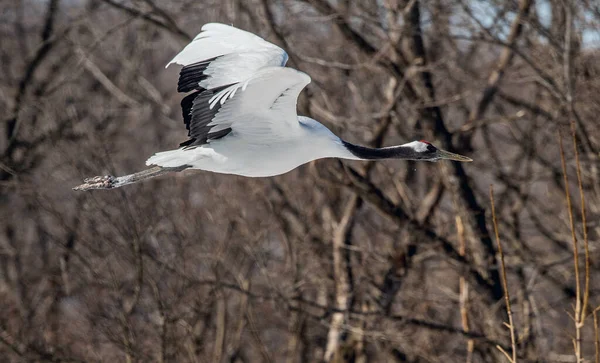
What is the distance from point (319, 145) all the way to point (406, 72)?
11.8 ft

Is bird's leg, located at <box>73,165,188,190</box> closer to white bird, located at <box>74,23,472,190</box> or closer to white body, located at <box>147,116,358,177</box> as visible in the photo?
white bird, located at <box>74,23,472,190</box>

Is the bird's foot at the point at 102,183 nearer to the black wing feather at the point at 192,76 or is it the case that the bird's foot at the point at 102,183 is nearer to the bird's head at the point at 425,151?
the black wing feather at the point at 192,76

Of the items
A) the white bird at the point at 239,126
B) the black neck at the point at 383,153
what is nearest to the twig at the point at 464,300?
the black neck at the point at 383,153

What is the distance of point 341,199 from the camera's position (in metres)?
14.8

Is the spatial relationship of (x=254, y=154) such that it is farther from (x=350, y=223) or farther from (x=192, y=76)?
(x=350, y=223)

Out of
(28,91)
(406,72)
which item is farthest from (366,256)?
(28,91)

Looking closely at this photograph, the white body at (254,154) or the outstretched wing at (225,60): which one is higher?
the outstretched wing at (225,60)

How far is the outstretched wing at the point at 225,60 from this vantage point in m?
7.39

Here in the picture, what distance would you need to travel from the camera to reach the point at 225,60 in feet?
24.4

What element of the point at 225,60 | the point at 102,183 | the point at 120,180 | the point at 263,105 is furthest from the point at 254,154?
the point at 102,183

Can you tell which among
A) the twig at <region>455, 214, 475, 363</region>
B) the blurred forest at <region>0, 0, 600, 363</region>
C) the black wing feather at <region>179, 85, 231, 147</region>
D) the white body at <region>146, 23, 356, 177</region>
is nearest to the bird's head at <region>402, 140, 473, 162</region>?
the white body at <region>146, 23, 356, 177</region>

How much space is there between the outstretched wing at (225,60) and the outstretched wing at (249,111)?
0.14 meters

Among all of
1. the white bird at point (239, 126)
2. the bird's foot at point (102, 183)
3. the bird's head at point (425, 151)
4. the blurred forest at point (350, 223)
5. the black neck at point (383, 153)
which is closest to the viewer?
the white bird at point (239, 126)

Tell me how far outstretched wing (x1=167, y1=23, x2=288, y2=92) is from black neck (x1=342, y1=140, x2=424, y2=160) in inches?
38.3
